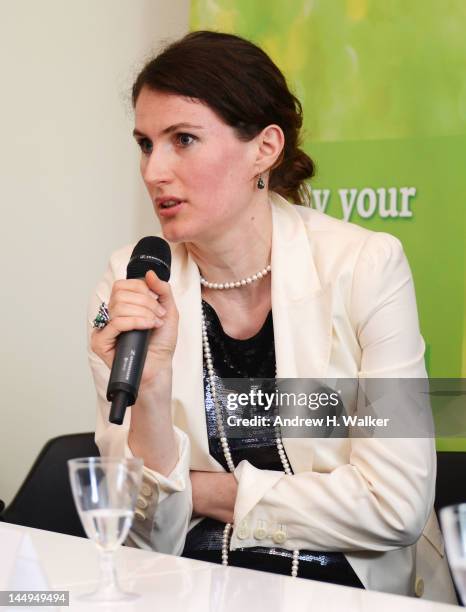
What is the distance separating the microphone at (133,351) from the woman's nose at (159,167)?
246mm

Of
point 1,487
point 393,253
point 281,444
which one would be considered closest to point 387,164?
point 393,253

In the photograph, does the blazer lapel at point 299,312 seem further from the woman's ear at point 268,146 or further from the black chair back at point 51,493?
the black chair back at point 51,493

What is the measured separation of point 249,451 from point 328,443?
0.15 m

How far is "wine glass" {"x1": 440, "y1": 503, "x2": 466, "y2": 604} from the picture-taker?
834 millimetres

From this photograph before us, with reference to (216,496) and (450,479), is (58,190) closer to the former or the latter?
(216,496)

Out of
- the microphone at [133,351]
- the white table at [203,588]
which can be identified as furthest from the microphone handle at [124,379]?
the white table at [203,588]

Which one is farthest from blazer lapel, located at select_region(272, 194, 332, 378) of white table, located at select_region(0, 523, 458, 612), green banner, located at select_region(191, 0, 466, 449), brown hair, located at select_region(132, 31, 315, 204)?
green banner, located at select_region(191, 0, 466, 449)

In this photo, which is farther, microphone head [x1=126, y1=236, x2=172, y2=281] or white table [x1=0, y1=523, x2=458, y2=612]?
microphone head [x1=126, y1=236, x2=172, y2=281]

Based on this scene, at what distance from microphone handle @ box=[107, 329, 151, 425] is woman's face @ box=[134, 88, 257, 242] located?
0.53 meters

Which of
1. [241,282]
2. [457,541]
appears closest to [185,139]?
[241,282]

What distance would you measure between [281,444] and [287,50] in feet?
4.71

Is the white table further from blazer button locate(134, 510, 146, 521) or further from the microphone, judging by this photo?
blazer button locate(134, 510, 146, 521)

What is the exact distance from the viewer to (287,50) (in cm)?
283

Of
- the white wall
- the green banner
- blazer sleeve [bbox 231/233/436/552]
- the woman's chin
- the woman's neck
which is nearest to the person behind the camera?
blazer sleeve [bbox 231/233/436/552]
